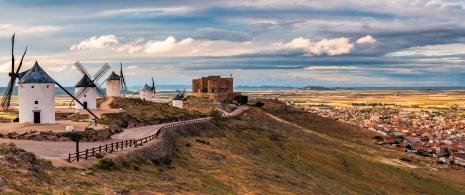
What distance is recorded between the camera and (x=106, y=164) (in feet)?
85.2

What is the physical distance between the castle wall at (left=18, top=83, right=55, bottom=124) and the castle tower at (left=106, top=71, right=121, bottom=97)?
35.6 m

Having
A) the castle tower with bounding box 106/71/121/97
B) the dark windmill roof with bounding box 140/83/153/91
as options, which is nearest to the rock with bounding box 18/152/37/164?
the castle tower with bounding box 106/71/121/97

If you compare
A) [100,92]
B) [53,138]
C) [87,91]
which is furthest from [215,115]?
[53,138]

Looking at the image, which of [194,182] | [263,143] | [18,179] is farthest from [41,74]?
[263,143]

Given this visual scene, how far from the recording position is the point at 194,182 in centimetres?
2881

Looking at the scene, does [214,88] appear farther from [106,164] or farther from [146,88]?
[106,164]

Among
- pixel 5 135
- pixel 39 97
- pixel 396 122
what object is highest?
pixel 39 97

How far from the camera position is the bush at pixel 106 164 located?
25500 millimetres

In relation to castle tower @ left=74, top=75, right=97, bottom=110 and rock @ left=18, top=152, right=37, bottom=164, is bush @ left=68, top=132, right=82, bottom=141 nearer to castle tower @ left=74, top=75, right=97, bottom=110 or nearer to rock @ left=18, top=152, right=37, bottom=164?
rock @ left=18, top=152, right=37, bottom=164

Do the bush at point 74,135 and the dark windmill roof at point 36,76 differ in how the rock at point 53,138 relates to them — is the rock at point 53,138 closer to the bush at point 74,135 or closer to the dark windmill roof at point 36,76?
the bush at point 74,135

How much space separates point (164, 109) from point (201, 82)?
44956 mm

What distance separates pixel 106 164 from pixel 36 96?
1818 centimetres

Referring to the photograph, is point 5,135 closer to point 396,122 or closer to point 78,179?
point 78,179

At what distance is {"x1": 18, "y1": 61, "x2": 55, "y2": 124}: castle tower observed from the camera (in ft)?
132
